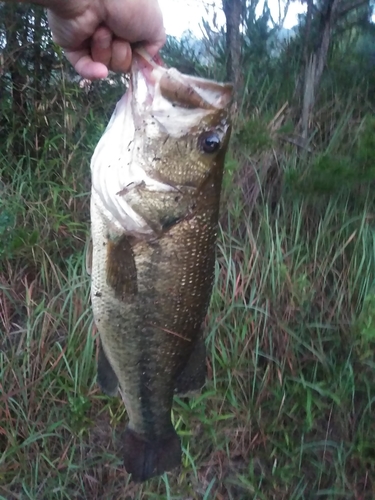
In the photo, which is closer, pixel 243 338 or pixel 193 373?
pixel 193 373

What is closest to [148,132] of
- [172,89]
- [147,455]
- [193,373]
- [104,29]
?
[172,89]

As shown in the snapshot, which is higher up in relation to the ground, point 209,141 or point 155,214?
point 209,141

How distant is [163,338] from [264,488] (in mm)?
1491

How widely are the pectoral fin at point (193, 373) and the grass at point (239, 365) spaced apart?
102 centimetres

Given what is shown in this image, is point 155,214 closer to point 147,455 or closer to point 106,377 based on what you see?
point 106,377

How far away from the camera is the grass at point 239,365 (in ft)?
8.26

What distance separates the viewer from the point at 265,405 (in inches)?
105

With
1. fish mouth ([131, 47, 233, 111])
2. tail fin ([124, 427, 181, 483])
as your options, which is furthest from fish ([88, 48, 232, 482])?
tail fin ([124, 427, 181, 483])

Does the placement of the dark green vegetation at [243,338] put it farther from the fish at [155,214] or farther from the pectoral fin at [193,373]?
the fish at [155,214]

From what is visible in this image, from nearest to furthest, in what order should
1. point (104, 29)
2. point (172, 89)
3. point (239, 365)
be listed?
point (172, 89), point (104, 29), point (239, 365)

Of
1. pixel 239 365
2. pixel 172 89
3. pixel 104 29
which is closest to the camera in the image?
pixel 172 89

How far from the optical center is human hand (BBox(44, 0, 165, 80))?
1442mm

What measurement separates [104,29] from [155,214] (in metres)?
0.58

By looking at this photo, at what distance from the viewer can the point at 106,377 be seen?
1.56 m
